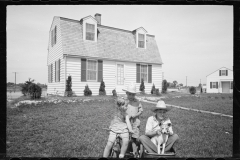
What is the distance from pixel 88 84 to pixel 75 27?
11.4 feet

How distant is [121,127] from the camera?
9.84 ft

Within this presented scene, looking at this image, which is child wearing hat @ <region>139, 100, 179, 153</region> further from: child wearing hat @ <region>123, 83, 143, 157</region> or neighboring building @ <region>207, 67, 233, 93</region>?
neighboring building @ <region>207, 67, 233, 93</region>

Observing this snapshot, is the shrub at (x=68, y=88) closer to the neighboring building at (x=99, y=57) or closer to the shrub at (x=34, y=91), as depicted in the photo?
the neighboring building at (x=99, y=57)

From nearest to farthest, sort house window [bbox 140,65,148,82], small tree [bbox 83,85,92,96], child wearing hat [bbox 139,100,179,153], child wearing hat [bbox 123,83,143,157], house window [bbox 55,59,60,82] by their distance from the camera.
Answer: child wearing hat [bbox 139,100,179,153], child wearing hat [bbox 123,83,143,157], house window [bbox 140,65,148,82], small tree [bbox 83,85,92,96], house window [bbox 55,59,60,82]

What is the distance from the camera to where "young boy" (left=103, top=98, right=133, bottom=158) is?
9.63ft

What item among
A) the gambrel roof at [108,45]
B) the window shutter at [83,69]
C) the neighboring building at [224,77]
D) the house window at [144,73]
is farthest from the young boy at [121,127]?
the window shutter at [83,69]

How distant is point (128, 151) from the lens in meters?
3.16

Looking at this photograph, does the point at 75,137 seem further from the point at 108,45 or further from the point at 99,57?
the point at 108,45

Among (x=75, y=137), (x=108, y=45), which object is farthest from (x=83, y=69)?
(x=75, y=137)

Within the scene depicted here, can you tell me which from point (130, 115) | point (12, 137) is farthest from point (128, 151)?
point (12, 137)

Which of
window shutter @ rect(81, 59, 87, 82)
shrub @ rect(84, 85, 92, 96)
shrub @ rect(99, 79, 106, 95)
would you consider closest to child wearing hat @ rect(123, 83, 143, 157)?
shrub @ rect(99, 79, 106, 95)

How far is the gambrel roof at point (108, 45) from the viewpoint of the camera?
652 cm

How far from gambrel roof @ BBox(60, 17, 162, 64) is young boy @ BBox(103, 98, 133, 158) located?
308 cm
